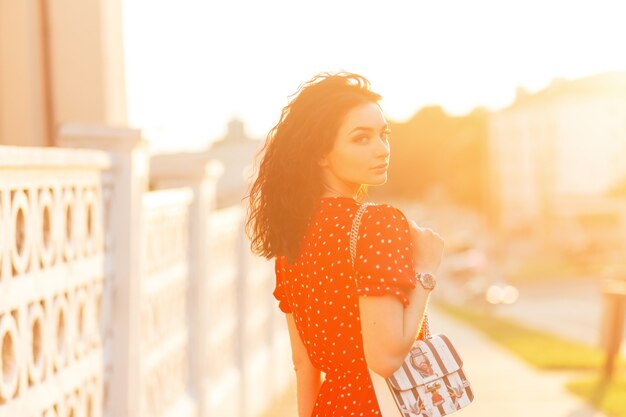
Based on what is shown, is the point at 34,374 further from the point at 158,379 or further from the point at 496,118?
the point at 496,118

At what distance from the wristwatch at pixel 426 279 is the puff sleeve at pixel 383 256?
0.05 metres

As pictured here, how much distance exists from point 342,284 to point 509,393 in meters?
9.00

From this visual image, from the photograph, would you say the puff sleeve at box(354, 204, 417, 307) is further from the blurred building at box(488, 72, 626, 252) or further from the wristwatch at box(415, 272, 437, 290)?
the blurred building at box(488, 72, 626, 252)

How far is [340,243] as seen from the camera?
3365mm

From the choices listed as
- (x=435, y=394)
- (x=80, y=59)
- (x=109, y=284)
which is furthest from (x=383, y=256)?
(x=80, y=59)

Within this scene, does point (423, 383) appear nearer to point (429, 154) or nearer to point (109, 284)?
point (109, 284)

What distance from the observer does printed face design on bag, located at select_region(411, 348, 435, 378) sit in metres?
3.43

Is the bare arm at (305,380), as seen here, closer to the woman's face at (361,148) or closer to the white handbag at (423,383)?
the white handbag at (423,383)

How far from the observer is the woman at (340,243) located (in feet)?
10.8

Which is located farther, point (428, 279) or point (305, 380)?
point (305, 380)

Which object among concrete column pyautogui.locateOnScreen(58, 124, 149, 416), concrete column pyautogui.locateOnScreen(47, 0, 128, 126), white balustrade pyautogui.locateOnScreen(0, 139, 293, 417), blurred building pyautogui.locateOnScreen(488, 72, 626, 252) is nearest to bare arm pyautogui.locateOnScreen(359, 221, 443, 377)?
white balustrade pyautogui.locateOnScreen(0, 139, 293, 417)

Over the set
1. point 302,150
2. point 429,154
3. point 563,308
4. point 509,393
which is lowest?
point 429,154

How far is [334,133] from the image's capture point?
137 inches

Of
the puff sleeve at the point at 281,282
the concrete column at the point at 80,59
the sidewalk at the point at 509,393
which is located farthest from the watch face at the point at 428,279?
the sidewalk at the point at 509,393
